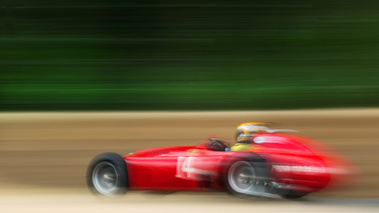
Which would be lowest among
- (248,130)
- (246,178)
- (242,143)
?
(246,178)

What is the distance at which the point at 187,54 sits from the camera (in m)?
8.49

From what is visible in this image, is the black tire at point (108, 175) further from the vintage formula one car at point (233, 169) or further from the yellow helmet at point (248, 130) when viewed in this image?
the yellow helmet at point (248, 130)

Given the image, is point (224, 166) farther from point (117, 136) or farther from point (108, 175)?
point (117, 136)

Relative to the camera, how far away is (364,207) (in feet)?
15.7

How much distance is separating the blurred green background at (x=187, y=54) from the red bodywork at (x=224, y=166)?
7.66 ft

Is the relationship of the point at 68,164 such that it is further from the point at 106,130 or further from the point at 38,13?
the point at 38,13

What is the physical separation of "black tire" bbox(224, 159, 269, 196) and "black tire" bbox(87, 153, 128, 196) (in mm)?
1017

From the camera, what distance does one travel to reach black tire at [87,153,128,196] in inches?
200

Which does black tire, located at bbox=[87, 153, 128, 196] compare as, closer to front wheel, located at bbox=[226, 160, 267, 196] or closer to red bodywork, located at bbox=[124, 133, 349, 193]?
red bodywork, located at bbox=[124, 133, 349, 193]

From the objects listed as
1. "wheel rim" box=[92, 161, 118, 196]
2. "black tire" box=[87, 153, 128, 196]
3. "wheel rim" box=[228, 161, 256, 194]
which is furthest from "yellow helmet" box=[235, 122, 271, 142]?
"wheel rim" box=[92, 161, 118, 196]

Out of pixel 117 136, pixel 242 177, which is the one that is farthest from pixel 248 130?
pixel 117 136

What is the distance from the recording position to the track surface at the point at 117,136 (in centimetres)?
662

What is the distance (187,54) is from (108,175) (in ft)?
11.9

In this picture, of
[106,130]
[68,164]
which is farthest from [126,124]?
[68,164]
